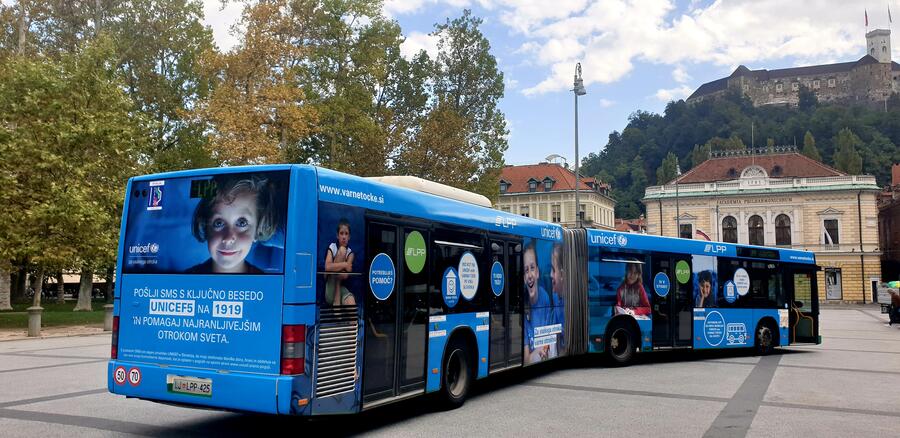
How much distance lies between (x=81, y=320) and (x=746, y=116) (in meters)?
145

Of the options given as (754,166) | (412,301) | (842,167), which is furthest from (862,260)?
(412,301)

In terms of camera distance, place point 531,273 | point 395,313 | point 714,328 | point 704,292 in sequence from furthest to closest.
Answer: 1. point 714,328
2. point 704,292
3. point 531,273
4. point 395,313

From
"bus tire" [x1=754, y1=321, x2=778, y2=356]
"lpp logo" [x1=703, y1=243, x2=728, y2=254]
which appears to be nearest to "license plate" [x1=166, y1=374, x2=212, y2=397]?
"lpp logo" [x1=703, y1=243, x2=728, y2=254]

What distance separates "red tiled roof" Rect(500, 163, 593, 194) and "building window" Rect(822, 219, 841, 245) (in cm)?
2704

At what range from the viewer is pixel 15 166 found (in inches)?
910

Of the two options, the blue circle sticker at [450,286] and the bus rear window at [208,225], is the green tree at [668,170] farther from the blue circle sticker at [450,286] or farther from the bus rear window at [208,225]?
the bus rear window at [208,225]

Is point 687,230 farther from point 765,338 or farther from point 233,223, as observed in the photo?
point 233,223

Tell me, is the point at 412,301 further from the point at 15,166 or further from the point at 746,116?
the point at 746,116

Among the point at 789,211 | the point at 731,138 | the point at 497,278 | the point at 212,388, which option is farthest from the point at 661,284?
the point at 731,138

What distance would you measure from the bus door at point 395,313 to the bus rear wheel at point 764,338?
11091mm

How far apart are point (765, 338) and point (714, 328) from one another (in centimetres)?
200

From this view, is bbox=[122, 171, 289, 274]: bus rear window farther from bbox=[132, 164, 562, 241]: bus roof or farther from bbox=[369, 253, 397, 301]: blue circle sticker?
bbox=[369, 253, 397, 301]: blue circle sticker

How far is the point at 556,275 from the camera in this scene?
12352mm

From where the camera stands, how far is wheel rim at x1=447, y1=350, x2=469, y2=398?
9035 millimetres
